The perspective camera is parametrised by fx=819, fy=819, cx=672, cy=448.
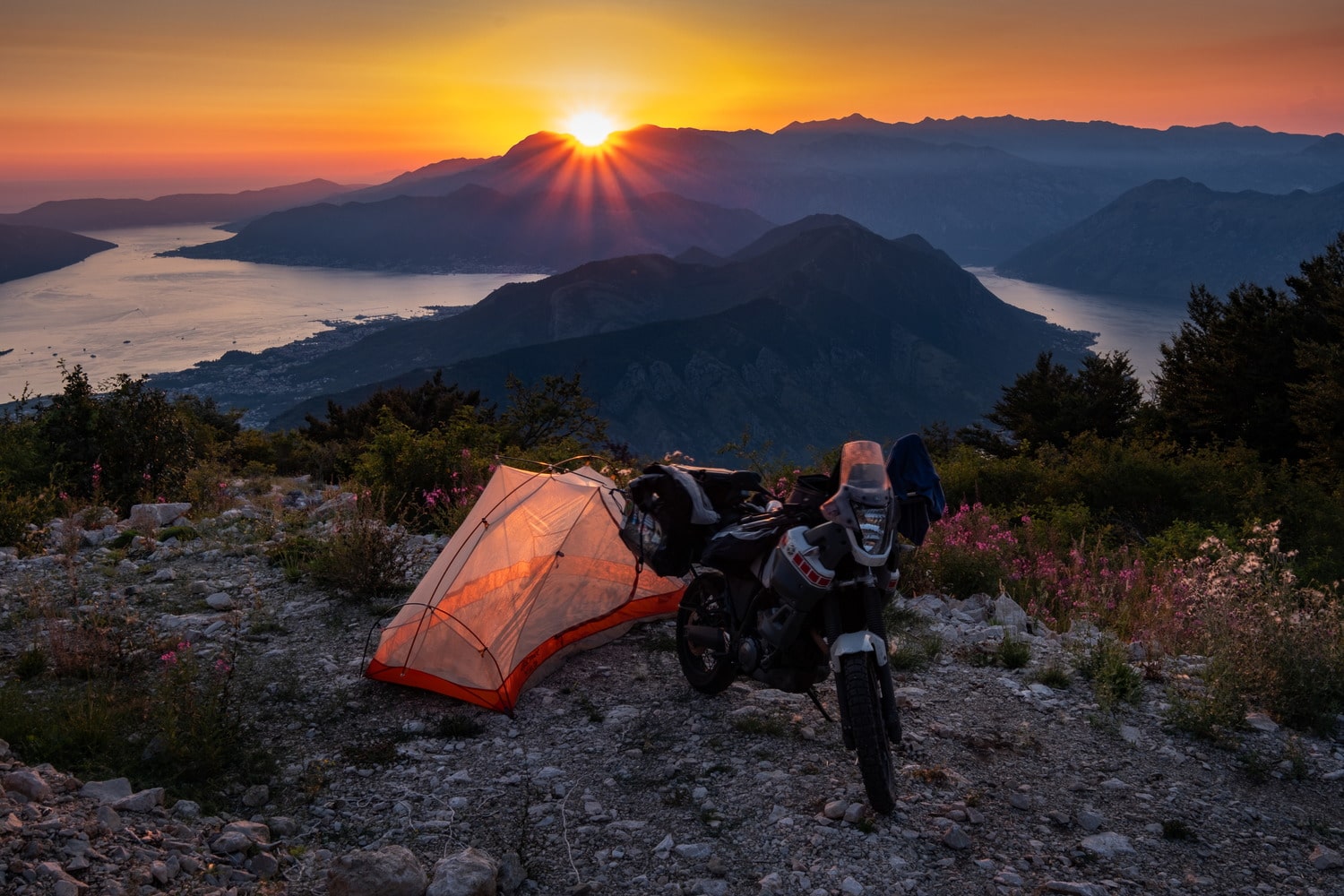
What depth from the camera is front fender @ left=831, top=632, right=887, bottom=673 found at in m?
4.11

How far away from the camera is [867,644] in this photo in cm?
412

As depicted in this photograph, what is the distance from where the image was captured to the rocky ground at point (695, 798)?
3.68 metres

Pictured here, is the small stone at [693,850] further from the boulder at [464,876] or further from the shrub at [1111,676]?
the shrub at [1111,676]

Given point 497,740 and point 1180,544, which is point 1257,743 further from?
point 1180,544

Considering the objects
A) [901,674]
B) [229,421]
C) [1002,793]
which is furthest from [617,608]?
[229,421]

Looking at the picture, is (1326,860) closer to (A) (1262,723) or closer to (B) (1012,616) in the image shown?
(A) (1262,723)

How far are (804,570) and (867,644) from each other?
0.48m

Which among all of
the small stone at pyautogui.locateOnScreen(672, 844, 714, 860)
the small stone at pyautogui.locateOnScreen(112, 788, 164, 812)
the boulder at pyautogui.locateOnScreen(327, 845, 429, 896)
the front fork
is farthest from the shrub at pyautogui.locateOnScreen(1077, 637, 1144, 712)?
the small stone at pyautogui.locateOnScreen(112, 788, 164, 812)

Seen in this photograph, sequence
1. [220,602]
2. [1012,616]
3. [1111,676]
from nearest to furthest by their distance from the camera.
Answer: [1111,676]
[1012,616]
[220,602]

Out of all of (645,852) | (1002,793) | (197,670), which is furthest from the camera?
(197,670)

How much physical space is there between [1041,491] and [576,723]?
12128 millimetres

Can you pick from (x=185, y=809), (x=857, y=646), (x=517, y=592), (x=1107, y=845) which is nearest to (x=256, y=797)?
(x=185, y=809)

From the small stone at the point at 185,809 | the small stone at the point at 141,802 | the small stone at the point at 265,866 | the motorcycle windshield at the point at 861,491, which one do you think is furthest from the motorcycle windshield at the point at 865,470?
the small stone at the point at 141,802

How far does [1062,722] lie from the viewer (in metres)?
5.18
